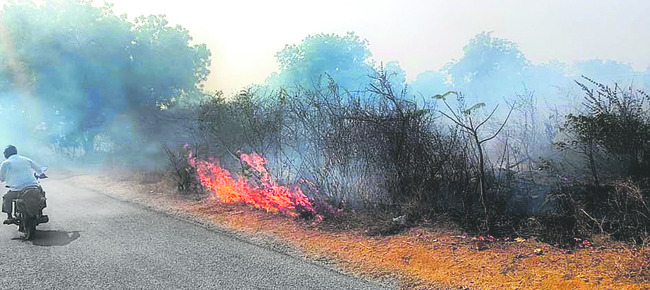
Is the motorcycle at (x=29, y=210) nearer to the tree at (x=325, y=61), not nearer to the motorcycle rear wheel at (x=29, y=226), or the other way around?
the motorcycle rear wheel at (x=29, y=226)

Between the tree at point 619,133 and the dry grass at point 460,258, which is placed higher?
the tree at point 619,133

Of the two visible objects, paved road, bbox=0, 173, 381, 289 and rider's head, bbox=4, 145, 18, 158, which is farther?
rider's head, bbox=4, 145, 18, 158

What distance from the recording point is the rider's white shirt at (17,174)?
291 inches

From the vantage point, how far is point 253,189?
10008 millimetres

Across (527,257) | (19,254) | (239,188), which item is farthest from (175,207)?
(527,257)

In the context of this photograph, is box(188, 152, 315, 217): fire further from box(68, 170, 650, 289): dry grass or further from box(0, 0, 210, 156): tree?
box(0, 0, 210, 156): tree

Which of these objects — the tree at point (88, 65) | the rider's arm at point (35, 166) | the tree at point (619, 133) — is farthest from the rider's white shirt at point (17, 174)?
the tree at point (88, 65)

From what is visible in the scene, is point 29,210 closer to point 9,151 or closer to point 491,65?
point 9,151

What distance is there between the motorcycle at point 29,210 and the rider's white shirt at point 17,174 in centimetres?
15

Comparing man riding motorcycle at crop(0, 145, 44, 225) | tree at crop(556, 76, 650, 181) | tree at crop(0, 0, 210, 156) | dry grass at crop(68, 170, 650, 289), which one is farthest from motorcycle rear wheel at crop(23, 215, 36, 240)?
tree at crop(0, 0, 210, 156)

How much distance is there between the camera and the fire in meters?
8.49

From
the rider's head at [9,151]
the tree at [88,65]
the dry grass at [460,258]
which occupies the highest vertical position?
the tree at [88,65]

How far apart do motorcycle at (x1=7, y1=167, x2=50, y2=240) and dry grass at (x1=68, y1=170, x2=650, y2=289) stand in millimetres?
3275

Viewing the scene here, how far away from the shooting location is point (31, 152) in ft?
104
